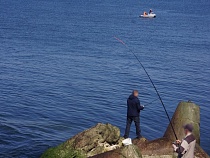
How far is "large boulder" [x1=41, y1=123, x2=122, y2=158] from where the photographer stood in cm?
1518

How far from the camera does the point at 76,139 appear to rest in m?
15.5

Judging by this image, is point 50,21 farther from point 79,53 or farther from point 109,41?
point 79,53

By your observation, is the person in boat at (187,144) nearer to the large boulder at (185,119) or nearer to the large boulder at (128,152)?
the large boulder at (128,152)

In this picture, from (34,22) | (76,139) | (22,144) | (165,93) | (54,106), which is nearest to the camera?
(76,139)

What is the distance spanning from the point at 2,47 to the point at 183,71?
62.7 ft

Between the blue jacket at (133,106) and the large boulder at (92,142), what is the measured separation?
1.30m

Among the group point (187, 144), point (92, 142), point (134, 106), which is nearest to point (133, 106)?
point (134, 106)

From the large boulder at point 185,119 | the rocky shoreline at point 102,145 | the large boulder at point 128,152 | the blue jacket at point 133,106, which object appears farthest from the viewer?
the blue jacket at point 133,106

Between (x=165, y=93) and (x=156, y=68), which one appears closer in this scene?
(x=165, y=93)

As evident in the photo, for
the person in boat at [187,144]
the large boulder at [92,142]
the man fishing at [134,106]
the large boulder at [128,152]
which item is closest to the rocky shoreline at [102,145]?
the large boulder at [92,142]

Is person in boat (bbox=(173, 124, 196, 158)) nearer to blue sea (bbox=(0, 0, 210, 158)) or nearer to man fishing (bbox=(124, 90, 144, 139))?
man fishing (bbox=(124, 90, 144, 139))

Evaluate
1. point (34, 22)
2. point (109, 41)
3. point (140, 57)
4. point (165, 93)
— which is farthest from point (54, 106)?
point (34, 22)

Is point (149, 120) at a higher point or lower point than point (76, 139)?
lower

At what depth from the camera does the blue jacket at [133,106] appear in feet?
54.9
